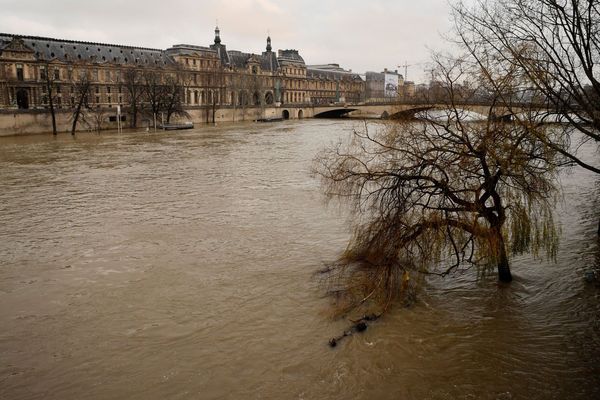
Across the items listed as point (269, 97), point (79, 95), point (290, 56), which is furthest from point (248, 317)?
point (290, 56)

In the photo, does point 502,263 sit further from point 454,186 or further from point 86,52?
point 86,52

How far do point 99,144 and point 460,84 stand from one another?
43.2 metres

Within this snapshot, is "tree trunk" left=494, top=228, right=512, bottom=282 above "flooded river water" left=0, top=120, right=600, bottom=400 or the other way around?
above

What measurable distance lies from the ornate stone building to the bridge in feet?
5.35

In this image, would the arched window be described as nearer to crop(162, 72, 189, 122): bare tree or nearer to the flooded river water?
crop(162, 72, 189, 122): bare tree

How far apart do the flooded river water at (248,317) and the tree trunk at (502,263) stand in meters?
0.32

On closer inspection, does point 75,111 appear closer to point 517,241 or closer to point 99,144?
point 99,144

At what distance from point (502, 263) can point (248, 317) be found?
259 inches

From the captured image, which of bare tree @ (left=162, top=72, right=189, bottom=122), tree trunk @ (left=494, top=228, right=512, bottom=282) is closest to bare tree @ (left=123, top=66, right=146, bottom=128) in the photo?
bare tree @ (left=162, top=72, right=189, bottom=122)

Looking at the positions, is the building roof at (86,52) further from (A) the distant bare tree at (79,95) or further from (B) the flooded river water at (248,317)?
(B) the flooded river water at (248,317)

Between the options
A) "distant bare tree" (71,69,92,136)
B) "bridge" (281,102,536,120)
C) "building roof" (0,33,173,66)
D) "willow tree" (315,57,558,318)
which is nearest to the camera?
"willow tree" (315,57,558,318)

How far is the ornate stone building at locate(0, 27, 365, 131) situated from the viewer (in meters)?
66.4

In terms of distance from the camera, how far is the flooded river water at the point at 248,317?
30.7 ft

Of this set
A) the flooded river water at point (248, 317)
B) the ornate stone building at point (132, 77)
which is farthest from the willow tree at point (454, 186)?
the ornate stone building at point (132, 77)
